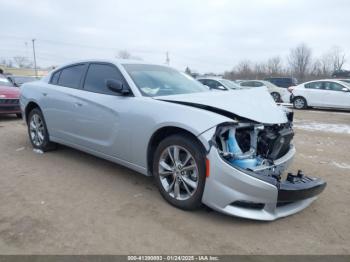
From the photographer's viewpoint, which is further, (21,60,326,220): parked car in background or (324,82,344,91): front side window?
(324,82,344,91): front side window

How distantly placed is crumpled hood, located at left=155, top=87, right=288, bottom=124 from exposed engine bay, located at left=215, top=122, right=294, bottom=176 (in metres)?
0.09

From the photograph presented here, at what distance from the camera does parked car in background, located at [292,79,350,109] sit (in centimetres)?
1344

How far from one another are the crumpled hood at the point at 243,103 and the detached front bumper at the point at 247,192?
55 centimetres

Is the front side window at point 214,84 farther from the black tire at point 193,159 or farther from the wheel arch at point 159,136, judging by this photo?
the black tire at point 193,159

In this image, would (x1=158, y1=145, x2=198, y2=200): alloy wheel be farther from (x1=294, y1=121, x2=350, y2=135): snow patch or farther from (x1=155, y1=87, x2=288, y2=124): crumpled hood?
(x1=294, y1=121, x2=350, y2=135): snow patch

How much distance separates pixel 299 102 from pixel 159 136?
1299cm

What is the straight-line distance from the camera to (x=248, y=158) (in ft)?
9.96

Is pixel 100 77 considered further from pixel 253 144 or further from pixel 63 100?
pixel 253 144

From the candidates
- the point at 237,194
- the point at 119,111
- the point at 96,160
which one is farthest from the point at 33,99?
the point at 237,194

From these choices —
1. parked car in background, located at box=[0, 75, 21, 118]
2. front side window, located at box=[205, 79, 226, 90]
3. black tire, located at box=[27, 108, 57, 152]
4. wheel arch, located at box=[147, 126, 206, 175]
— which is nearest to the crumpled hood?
wheel arch, located at box=[147, 126, 206, 175]

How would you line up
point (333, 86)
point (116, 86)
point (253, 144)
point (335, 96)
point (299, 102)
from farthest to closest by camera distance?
1. point (299, 102)
2. point (333, 86)
3. point (335, 96)
4. point (116, 86)
5. point (253, 144)

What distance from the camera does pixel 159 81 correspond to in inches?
163

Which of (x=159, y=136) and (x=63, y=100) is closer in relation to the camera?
(x=159, y=136)

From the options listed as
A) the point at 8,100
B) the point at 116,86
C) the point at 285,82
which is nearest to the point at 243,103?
the point at 116,86
